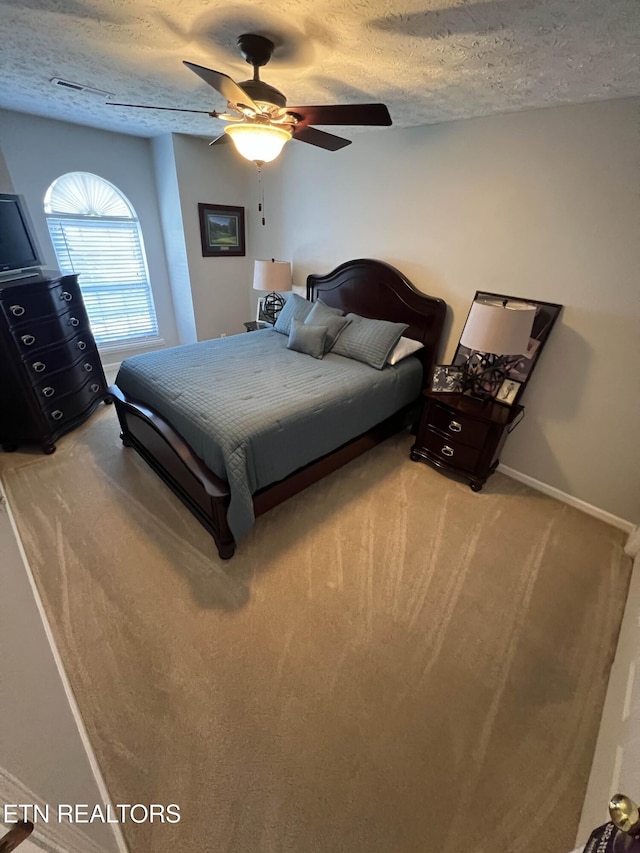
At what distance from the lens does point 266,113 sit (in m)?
1.47

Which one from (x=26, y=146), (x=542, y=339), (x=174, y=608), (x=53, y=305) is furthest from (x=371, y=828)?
(x=26, y=146)

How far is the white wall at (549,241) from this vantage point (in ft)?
6.31

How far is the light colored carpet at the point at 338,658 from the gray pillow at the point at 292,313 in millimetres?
1633

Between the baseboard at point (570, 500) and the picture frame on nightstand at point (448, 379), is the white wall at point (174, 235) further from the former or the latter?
the baseboard at point (570, 500)

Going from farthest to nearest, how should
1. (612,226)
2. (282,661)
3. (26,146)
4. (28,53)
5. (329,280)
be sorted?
1. (329,280)
2. (26,146)
3. (612,226)
4. (28,53)
5. (282,661)

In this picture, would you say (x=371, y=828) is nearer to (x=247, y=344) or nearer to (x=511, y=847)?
(x=511, y=847)

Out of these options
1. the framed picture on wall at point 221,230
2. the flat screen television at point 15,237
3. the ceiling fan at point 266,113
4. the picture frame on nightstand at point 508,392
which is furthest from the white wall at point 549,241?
the flat screen television at point 15,237

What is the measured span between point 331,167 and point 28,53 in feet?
7.15

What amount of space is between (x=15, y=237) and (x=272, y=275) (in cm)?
206

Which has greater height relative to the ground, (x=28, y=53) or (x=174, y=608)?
(x=28, y=53)

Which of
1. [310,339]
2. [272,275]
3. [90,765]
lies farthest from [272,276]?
[90,765]

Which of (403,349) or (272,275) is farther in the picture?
(272,275)

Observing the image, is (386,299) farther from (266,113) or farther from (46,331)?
(46,331)

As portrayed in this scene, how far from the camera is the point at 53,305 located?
2.64m
